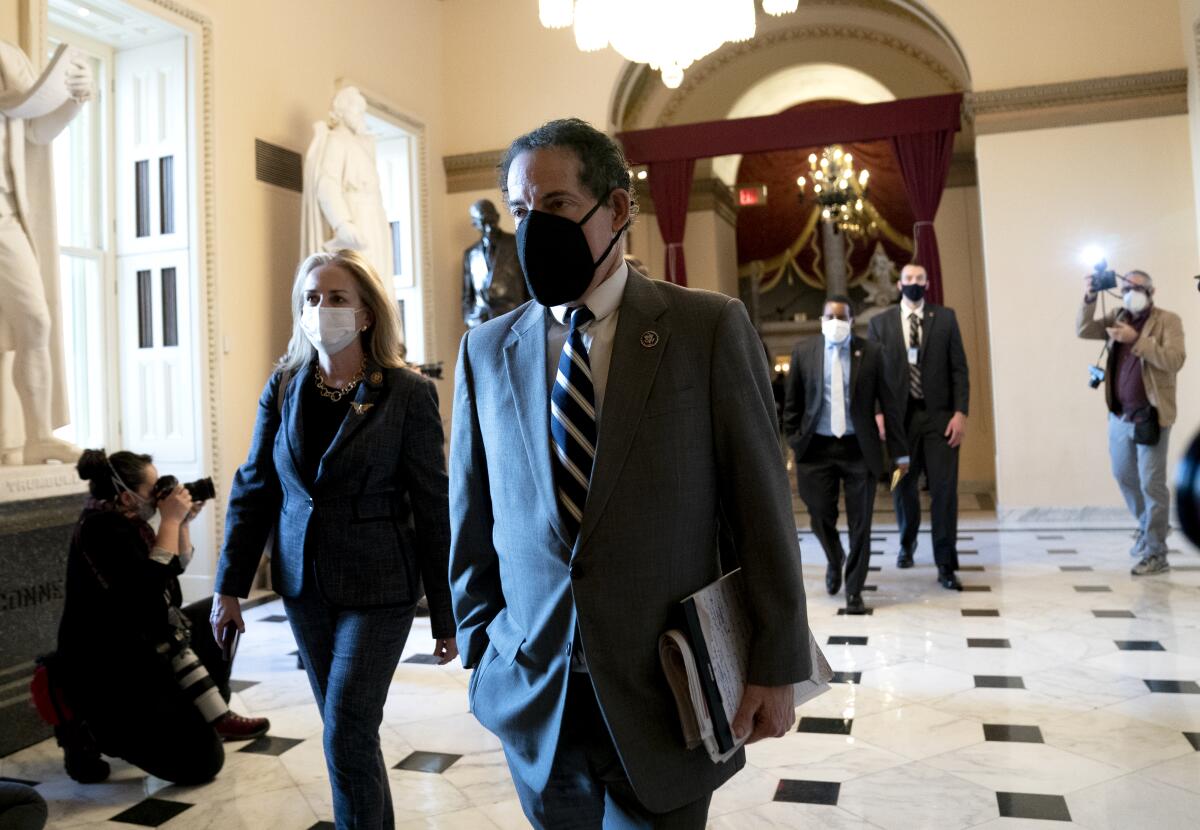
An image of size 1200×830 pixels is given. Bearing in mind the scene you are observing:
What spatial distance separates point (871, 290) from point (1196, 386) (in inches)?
257

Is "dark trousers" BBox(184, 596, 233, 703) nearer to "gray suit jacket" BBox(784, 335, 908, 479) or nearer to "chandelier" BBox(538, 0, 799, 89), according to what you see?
"gray suit jacket" BBox(784, 335, 908, 479)

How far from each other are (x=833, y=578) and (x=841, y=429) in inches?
38.0

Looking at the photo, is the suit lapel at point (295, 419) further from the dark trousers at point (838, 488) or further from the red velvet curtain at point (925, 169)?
the red velvet curtain at point (925, 169)

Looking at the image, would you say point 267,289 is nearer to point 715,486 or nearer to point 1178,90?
point 715,486

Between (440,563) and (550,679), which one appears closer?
(550,679)

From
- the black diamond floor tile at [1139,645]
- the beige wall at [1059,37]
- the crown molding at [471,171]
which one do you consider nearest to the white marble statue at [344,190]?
the crown molding at [471,171]

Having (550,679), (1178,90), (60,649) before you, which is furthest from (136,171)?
(1178,90)

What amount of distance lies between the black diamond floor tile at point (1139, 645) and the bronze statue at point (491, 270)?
548 centimetres

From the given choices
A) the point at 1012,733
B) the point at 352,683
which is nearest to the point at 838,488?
the point at 1012,733

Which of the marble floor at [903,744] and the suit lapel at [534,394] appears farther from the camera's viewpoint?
the marble floor at [903,744]

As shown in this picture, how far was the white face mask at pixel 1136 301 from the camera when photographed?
19.4ft

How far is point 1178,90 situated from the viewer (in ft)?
27.9

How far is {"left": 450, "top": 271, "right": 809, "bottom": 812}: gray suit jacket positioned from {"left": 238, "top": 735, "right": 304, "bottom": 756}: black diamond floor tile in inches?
93.5

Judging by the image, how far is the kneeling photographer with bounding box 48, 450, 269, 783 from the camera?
329 centimetres
